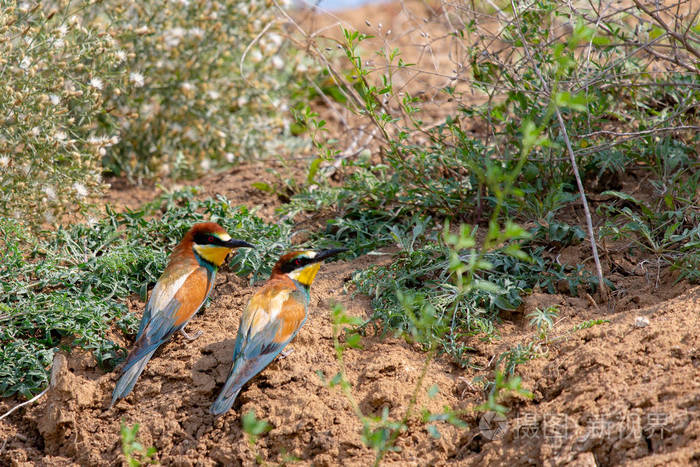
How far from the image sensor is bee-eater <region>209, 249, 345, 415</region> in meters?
2.89

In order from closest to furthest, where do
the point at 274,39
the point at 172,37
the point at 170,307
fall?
the point at 170,307 < the point at 172,37 < the point at 274,39

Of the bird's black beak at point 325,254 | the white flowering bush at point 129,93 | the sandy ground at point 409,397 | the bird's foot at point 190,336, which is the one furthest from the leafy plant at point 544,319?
the white flowering bush at point 129,93

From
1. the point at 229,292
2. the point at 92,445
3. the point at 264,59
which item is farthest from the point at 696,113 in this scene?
the point at 92,445

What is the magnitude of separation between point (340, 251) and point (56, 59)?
1986mm

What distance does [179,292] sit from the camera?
10.9 feet

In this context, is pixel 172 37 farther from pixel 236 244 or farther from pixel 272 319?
pixel 272 319

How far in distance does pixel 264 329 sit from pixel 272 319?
0.27ft

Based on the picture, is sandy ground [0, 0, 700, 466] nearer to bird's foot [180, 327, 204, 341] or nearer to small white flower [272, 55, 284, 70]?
bird's foot [180, 327, 204, 341]

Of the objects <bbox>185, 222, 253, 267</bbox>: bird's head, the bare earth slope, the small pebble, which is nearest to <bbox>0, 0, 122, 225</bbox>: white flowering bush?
<bbox>185, 222, 253, 267</bbox>: bird's head

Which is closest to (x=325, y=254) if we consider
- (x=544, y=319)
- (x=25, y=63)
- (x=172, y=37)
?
(x=544, y=319)

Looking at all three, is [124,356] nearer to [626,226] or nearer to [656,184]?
[626,226]

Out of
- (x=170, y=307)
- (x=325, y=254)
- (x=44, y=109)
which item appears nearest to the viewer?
(x=170, y=307)

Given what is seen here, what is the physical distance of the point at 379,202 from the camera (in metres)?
4.08

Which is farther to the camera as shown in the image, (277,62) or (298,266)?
(277,62)
